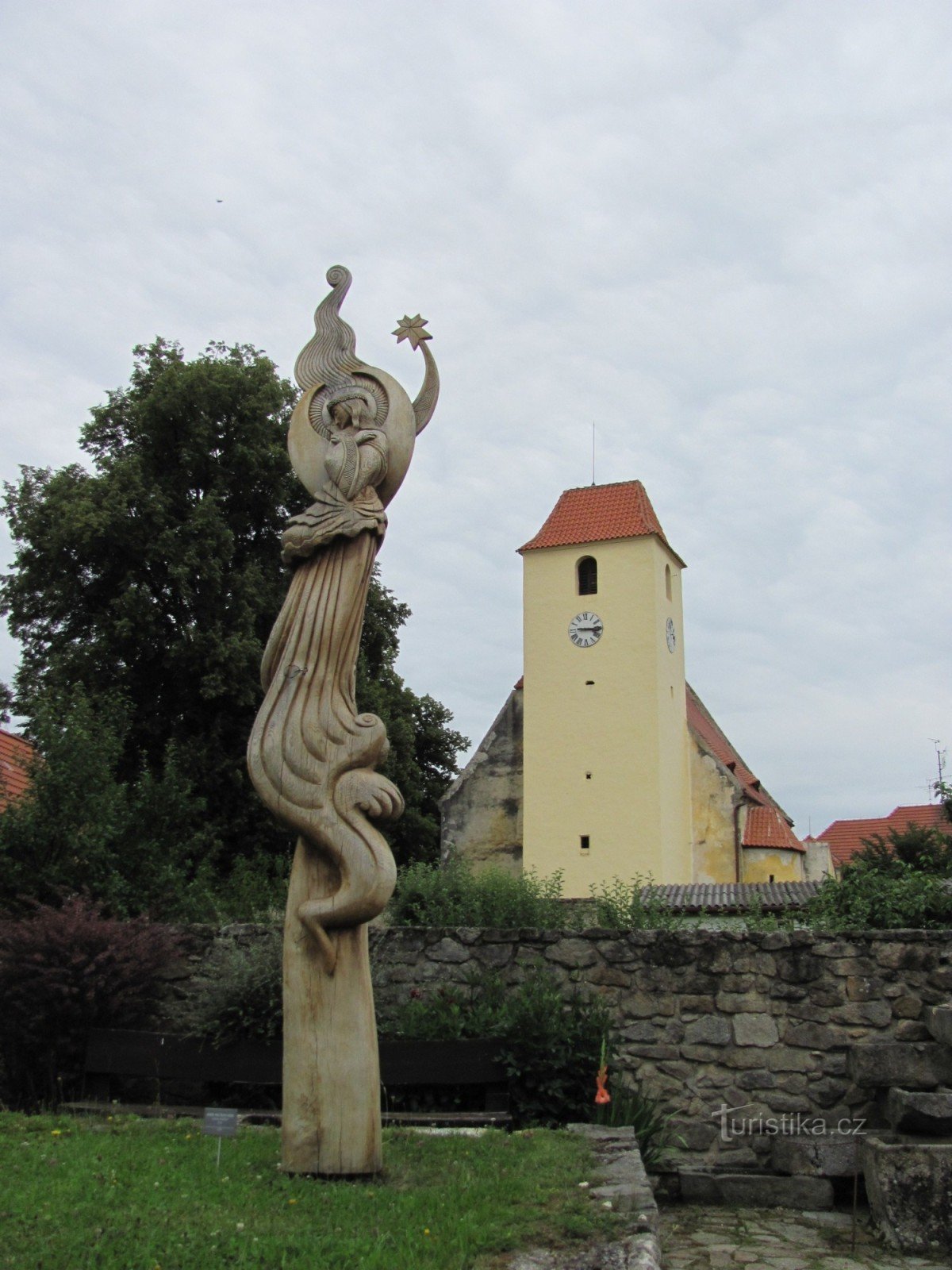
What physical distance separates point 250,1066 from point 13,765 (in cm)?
1143

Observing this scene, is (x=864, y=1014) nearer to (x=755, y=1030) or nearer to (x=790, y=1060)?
(x=790, y=1060)

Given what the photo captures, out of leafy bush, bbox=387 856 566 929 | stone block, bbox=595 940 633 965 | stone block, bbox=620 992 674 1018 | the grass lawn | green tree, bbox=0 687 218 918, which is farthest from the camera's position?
green tree, bbox=0 687 218 918

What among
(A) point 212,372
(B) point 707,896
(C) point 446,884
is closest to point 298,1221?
(C) point 446,884

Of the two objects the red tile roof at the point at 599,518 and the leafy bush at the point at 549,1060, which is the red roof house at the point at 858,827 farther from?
the leafy bush at the point at 549,1060

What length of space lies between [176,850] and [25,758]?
8.00 ft

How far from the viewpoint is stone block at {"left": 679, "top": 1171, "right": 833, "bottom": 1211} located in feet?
23.9

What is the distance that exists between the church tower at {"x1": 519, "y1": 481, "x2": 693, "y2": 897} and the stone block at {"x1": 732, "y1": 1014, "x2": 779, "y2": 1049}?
73.2 ft

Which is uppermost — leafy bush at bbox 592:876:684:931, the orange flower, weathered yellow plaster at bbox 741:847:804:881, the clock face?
the clock face

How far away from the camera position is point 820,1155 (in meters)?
7.37

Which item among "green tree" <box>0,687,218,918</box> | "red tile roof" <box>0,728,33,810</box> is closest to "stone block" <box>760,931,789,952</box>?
"green tree" <box>0,687,218,918</box>

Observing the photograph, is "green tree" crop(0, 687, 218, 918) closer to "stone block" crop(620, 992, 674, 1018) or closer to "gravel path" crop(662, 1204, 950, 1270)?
"stone block" crop(620, 992, 674, 1018)

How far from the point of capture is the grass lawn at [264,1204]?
3.98 meters

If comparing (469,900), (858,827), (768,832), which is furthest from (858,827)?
(469,900)

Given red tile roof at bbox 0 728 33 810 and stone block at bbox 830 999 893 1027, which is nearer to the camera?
stone block at bbox 830 999 893 1027
